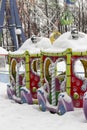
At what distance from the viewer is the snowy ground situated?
802 centimetres

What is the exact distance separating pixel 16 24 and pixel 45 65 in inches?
712

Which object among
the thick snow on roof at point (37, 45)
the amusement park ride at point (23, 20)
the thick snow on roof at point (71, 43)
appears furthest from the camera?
the amusement park ride at point (23, 20)

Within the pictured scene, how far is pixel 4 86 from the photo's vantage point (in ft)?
54.0

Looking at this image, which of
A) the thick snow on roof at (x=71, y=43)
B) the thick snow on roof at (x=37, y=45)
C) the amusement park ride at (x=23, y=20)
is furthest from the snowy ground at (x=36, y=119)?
the amusement park ride at (x=23, y=20)

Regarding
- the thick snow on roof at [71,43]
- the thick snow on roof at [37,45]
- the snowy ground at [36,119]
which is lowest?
the snowy ground at [36,119]

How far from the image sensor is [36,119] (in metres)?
8.94

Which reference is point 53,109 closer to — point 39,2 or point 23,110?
point 23,110

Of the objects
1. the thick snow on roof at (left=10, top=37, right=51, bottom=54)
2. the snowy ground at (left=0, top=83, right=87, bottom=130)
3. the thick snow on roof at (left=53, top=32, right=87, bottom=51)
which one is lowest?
the snowy ground at (left=0, top=83, right=87, bottom=130)

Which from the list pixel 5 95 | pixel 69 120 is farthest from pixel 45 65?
pixel 5 95

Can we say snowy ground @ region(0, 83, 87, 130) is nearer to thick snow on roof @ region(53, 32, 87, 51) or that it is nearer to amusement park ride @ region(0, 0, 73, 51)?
thick snow on roof @ region(53, 32, 87, 51)

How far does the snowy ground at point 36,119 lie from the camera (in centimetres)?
802

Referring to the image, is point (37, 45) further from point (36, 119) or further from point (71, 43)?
point (36, 119)

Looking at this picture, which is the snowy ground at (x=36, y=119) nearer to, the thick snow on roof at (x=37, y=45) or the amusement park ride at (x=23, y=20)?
the thick snow on roof at (x=37, y=45)

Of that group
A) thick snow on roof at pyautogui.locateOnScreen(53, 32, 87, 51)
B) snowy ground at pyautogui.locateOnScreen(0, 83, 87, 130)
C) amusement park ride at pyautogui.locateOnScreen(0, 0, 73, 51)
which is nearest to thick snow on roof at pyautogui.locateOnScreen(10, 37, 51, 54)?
thick snow on roof at pyautogui.locateOnScreen(53, 32, 87, 51)
